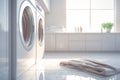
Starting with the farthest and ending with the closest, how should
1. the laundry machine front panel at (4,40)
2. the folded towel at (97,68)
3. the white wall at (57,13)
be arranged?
the white wall at (57,13) < the folded towel at (97,68) < the laundry machine front panel at (4,40)

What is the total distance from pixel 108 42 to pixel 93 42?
1.35ft

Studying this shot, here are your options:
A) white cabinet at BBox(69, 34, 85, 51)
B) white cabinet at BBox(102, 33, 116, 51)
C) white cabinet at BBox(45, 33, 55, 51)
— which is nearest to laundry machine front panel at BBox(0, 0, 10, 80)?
white cabinet at BBox(45, 33, 55, 51)

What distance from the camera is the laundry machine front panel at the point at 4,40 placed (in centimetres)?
138

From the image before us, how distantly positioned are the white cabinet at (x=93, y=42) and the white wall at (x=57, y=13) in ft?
2.85

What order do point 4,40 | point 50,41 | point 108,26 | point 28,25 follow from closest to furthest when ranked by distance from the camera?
point 4,40 → point 28,25 → point 50,41 → point 108,26

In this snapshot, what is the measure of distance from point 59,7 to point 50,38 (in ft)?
3.29

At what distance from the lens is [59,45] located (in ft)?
17.1

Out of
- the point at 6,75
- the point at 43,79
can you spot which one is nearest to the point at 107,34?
the point at 43,79

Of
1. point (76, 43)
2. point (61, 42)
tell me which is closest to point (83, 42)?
point (76, 43)

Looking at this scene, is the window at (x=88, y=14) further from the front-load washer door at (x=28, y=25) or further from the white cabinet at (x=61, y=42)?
the front-load washer door at (x=28, y=25)

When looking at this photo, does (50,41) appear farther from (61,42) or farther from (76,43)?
(76,43)

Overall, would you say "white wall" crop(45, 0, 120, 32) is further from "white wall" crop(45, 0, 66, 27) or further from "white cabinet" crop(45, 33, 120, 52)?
"white cabinet" crop(45, 33, 120, 52)

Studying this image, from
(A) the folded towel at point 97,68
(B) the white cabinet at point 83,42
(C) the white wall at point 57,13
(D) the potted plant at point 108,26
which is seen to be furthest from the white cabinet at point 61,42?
(A) the folded towel at point 97,68

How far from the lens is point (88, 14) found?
19.1ft
